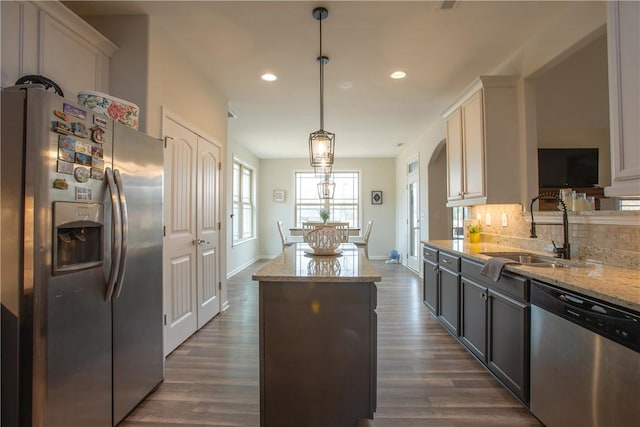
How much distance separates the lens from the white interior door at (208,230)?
10.4 ft

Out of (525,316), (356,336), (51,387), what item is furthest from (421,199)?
(51,387)

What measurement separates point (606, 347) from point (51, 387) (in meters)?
2.39

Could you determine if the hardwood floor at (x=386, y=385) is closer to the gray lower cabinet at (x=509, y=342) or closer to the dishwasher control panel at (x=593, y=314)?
the gray lower cabinet at (x=509, y=342)

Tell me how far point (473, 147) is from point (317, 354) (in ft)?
8.24

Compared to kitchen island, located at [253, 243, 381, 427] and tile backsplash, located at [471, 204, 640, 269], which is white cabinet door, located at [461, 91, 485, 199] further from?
kitchen island, located at [253, 243, 381, 427]

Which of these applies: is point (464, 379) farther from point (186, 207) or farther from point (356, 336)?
point (186, 207)

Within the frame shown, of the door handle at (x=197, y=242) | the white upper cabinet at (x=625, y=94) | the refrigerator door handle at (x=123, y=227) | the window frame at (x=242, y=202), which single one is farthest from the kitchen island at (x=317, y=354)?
the window frame at (x=242, y=202)

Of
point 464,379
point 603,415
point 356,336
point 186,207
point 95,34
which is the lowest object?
point 464,379

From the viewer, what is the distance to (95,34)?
7.02 feet

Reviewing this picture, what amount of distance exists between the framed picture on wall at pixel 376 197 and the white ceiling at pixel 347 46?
3677mm

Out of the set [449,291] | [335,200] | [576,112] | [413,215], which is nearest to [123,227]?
[449,291]

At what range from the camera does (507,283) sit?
1.98 m

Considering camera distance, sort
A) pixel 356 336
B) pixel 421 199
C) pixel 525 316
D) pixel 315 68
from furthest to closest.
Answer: pixel 421 199, pixel 315 68, pixel 525 316, pixel 356 336

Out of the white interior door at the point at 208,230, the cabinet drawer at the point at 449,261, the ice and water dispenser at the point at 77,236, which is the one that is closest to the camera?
the ice and water dispenser at the point at 77,236
